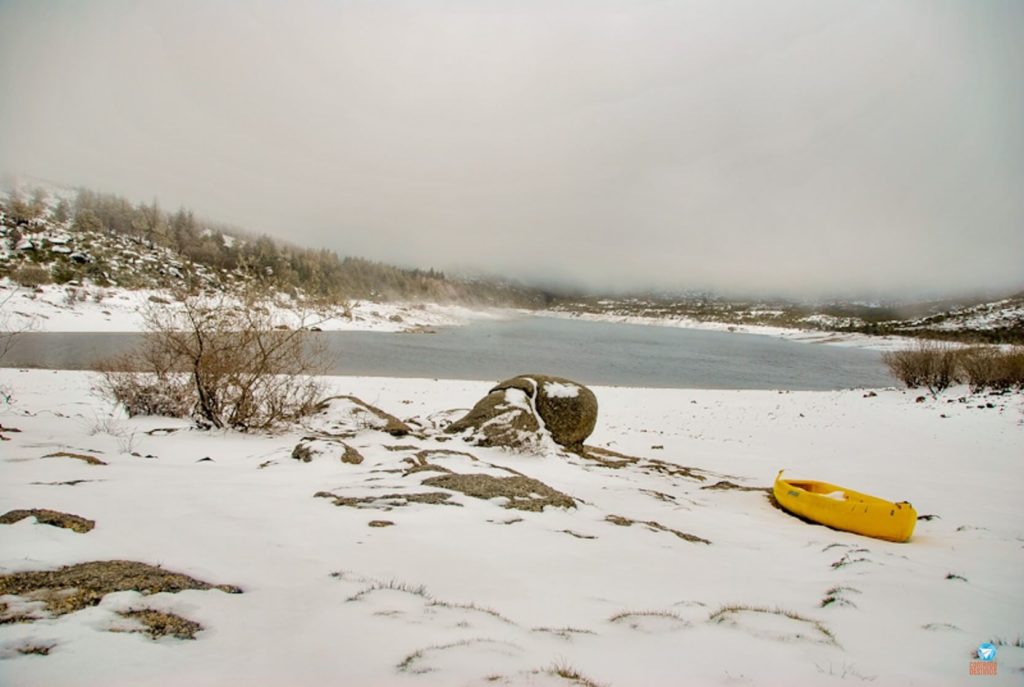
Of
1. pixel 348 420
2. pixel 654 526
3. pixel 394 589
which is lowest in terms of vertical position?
pixel 654 526

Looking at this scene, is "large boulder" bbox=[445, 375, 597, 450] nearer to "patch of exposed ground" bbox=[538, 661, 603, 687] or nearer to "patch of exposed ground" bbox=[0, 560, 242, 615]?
"patch of exposed ground" bbox=[0, 560, 242, 615]

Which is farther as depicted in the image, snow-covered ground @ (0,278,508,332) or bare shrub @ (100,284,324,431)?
snow-covered ground @ (0,278,508,332)

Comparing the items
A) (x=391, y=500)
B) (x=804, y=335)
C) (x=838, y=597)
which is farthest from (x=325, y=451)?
(x=804, y=335)

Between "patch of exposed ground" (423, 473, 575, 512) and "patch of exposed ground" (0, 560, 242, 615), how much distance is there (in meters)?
3.81

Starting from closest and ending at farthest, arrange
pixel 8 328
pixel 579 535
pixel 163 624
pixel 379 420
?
1. pixel 163 624
2. pixel 579 535
3. pixel 379 420
4. pixel 8 328

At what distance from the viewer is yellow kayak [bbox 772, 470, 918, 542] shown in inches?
319

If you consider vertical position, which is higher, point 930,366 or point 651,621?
point 930,366

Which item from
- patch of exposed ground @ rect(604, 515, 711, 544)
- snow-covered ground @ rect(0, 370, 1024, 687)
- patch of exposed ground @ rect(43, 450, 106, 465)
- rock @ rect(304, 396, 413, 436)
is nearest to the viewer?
snow-covered ground @ rect(0, 370, 1024, 687)

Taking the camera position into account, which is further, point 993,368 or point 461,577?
point 993,368

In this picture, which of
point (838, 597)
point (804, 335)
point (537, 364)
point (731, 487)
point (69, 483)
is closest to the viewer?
point (838, 597)

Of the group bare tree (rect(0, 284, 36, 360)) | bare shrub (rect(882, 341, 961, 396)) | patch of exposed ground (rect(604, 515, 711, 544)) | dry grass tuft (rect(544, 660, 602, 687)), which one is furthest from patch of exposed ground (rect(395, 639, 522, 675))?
bare shrub (rect(882, 341, 961, 396))

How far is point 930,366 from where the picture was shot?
28.6 m

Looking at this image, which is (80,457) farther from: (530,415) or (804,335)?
(804,335)

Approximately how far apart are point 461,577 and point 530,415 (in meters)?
8.41
